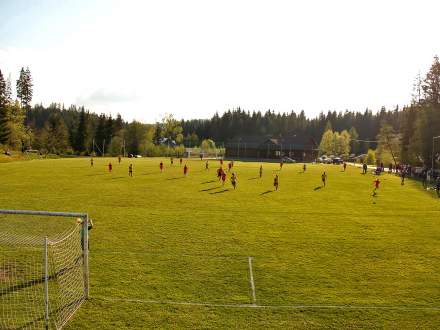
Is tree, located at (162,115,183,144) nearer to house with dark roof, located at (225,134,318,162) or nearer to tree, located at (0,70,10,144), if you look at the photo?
house with dark roof, located at (225,134,318,162)

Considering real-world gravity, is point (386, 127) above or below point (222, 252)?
above

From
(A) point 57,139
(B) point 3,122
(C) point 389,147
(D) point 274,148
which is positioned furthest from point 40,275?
(A) point 57,139

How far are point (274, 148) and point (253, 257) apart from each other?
299ft

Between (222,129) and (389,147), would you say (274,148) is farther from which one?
(222,129)

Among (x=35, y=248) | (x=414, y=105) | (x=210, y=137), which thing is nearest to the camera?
(x=35, y=248)

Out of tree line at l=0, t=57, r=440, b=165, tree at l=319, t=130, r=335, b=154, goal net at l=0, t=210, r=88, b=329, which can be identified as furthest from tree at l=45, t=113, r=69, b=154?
goal net at l=0, t=210, r=88, b=329

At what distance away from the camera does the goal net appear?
1186cm

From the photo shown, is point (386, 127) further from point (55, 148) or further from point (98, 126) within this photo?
point (55, 148)

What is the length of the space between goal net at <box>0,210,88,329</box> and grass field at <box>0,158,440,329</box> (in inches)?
27.7

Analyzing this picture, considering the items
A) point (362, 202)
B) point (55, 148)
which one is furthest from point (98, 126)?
point (362, 202)

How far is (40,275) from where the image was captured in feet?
49.1

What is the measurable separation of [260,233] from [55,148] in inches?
3966

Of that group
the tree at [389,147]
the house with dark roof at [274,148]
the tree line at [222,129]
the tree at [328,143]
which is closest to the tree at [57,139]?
the tree line at [222,129]

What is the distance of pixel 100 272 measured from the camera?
612 inches
